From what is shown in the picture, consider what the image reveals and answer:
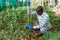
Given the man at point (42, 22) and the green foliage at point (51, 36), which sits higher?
the man at point (42, 22)

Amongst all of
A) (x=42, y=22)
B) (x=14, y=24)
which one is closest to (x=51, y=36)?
(x=42, y=22)

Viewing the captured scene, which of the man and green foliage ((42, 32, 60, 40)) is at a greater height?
the man

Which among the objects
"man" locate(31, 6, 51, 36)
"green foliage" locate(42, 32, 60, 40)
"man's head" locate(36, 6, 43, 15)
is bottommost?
"green foliage" locate(42, 32, 60, 40)

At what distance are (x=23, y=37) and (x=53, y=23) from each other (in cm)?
150

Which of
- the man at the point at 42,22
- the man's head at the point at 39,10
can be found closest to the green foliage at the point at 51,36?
the man at the point at 42,22

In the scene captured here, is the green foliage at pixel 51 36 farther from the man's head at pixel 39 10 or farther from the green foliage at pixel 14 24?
the man's head at pixel 39 10

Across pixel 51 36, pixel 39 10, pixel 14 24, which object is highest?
pixel 39 10

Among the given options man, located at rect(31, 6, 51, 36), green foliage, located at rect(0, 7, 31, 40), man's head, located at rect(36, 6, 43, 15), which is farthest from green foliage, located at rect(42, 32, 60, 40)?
man's head, located at rect(36, 6, 43, 15)

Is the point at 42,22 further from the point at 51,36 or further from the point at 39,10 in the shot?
the point at 51,36

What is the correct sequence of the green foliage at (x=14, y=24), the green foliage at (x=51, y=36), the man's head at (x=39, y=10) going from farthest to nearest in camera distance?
1. the man's head at (x=39, y=10)
2. the green foliage at (x=14, y=24)
3. the green foliage at (x=51, y=36)

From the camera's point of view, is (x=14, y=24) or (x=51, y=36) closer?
(x=51, y=36)

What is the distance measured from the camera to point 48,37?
598 centimetres

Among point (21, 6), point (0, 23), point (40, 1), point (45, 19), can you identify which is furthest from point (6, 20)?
point (40, 1)

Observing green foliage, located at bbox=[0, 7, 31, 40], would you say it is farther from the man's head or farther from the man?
the man's head
